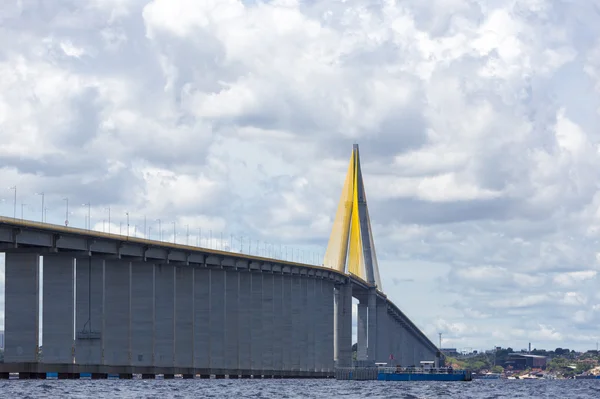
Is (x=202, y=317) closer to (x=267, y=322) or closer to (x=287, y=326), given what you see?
(x=267, y=322)

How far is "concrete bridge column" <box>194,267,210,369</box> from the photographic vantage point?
148250mm

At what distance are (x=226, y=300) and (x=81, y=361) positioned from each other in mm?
43183

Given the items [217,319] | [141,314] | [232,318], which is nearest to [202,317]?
[217,319]

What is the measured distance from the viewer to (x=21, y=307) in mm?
106625

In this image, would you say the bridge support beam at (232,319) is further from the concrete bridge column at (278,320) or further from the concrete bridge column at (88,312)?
the concrete bridge column at (88,312)

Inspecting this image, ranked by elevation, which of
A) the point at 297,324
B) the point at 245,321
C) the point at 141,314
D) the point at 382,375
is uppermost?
the point at 141,314

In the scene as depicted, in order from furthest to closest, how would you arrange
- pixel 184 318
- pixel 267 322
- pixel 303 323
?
pixel 303 323, pixel 267 322, pixel 184 318

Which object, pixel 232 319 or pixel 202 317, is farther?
pixel 232 319

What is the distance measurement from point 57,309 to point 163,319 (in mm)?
25674

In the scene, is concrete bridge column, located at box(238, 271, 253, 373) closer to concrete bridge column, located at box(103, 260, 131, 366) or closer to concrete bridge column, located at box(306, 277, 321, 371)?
concrete bridge column, located at box(306, 277, 321, 371)

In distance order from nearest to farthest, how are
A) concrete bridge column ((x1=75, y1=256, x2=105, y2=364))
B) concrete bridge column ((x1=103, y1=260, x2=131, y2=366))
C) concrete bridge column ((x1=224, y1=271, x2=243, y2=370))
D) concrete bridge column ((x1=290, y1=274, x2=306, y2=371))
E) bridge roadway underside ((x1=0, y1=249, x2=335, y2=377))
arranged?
1. bridge roadway underside ((x1=0, y1=249, x2=335, y2=377))
2. concrete bridge column ((x1=75, y1=256, x2=105, y2=364))
3. concrete bridge column ((x1=103, y1=260, x2=131, y2=366))
4. concrete bridge column ((x1=224, y1=271, x2=243, y2=370))
5. concrete bridge column ((x1=290, y1=274, x2=306, y2=371))

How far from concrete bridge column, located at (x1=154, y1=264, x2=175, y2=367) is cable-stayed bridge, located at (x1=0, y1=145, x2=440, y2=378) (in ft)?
0.34

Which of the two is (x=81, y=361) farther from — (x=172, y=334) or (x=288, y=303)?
(x=288, y=303)

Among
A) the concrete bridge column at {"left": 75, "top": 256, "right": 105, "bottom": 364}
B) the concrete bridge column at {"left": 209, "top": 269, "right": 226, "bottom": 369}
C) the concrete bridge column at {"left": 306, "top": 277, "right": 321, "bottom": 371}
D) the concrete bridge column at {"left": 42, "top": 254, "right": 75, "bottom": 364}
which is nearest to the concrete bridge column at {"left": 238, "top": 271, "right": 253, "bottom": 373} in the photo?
the concrete bridge column at {"left": 209, "top": 269, "right": 226, "bottom": 369}
